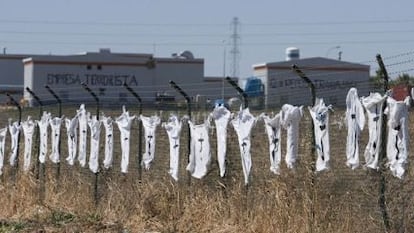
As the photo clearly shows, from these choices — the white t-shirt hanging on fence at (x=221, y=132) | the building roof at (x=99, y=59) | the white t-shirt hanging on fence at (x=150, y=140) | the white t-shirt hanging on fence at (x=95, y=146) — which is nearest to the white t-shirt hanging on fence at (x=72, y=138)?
the white t-shirt hanging on fence at (x=95, y=146)

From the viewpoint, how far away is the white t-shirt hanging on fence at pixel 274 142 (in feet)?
33.1

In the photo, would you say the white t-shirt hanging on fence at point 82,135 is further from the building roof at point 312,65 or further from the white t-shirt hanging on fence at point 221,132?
the building roof at point 312,65

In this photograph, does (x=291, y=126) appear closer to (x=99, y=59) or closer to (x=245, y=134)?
(x=245, y=134)

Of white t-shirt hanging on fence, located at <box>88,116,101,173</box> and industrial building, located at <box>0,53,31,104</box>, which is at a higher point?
industrial building, located at <box>0,53,31,104</box>

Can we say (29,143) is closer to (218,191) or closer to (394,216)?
(218,191)

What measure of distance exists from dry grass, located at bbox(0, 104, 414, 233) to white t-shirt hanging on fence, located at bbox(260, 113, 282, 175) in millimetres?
182

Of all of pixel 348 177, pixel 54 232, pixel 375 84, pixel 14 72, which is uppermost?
pixel 14 72

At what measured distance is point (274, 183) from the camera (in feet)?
32.8

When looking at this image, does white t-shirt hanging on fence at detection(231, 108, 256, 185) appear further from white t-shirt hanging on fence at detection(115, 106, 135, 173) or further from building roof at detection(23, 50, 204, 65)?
building roof at detection(23, 50, 204, 65)

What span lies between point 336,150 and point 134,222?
441cm

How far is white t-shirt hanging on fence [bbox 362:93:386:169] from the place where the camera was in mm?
8695

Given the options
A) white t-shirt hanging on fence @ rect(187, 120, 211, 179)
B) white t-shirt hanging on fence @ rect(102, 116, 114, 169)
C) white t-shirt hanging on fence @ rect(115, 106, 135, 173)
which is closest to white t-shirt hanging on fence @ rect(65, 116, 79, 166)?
white t-shirt hanging on fence @ rect(102, 116, 114, 169)

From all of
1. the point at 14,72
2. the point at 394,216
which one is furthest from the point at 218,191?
the point at 14,72

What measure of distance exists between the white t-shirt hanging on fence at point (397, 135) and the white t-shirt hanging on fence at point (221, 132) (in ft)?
10.2
